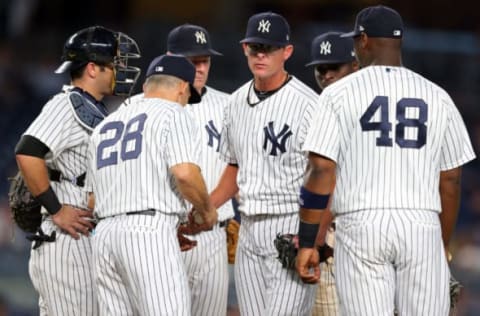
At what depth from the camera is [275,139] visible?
7047 mm

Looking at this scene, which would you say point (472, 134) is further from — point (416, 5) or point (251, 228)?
point (251, 228)

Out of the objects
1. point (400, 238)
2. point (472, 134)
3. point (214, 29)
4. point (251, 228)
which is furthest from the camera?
point (214, 29)

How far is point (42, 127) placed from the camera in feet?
22.1

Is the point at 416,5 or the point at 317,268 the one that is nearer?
the point at 317,268

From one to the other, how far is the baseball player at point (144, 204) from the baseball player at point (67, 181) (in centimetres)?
A: 36

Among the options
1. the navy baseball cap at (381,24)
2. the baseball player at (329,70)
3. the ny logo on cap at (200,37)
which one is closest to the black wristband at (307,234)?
the navy baseball cap at (381,24)

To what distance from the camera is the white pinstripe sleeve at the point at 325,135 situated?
238 inches

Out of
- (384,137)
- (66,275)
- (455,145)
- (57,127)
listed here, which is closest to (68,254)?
(66,275)

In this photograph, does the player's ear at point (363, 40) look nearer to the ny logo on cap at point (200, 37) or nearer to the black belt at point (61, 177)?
the black belt at point (61, 177)

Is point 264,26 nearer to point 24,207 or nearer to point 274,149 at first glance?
point 274,149

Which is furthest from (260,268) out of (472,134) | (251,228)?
(472,134)

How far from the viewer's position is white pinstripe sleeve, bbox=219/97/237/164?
7.44m

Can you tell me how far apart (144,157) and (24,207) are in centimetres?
106

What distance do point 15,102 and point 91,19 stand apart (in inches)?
117
